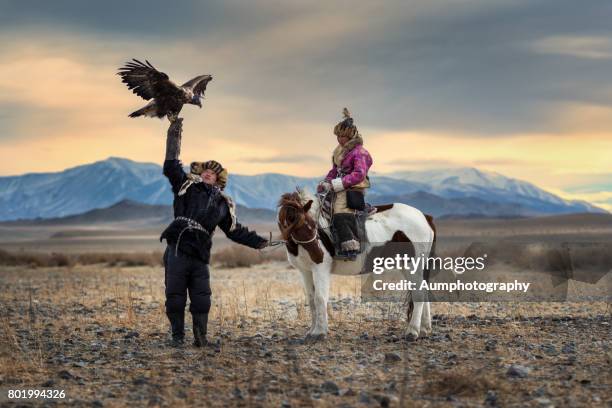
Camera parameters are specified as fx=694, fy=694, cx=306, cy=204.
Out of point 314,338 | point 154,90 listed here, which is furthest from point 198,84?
point 314,338

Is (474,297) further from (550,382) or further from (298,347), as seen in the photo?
(550,382)

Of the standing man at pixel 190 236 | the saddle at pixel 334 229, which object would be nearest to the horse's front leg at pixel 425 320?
the saddle at pixel 334 229

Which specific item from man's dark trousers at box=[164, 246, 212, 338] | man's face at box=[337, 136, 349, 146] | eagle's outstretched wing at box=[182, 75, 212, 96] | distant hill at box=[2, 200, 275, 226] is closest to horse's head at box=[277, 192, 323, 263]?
man's face at box=[337, 136, 349, 146]

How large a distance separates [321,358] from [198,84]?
163 inches

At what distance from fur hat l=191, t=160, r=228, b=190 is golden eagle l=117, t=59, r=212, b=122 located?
0.75m

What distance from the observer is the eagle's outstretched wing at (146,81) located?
895cm

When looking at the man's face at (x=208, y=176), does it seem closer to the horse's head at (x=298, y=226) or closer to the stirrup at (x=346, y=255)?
the horse's head at (x=298, y=226)

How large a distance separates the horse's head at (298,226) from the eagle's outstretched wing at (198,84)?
1973 millimetres

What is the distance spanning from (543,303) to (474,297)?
1.76 m

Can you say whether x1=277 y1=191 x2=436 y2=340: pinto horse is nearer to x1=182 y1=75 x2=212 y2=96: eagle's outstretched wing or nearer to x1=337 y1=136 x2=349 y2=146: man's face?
x1=337 y1=136 x2=349 y2=146: man's face

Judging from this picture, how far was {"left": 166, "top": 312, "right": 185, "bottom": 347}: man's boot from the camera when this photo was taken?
30.7ft

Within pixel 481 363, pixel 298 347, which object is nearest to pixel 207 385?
pixel 298 347

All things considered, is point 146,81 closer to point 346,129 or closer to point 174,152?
point 174,152

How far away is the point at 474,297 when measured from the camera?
623 inches
